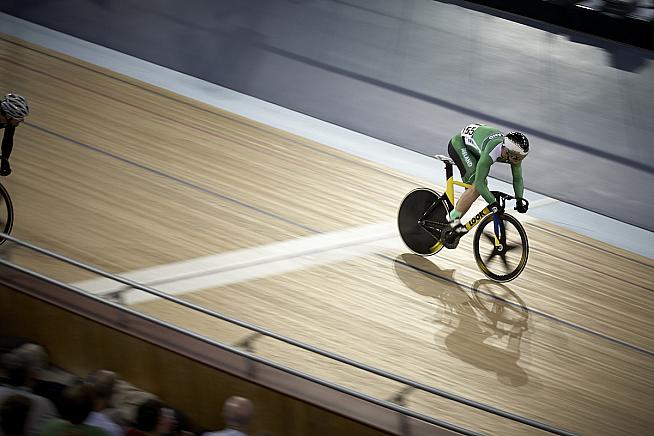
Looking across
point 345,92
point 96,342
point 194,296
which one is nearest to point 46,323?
point 96,342

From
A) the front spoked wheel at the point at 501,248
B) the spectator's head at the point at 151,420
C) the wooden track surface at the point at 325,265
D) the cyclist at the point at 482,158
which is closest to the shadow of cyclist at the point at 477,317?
the wooden track surface at the point at 325,265

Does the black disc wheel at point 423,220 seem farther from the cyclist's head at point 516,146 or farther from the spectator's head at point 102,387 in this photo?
the spectator's head at point 102,387

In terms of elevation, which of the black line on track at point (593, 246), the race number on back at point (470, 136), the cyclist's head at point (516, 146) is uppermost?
the black line on track at point (593, 246)

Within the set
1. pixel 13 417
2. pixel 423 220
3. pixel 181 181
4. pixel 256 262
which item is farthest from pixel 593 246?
pixel 13 417

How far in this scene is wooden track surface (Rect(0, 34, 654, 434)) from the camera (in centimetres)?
521

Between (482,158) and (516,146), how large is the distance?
0.22 m

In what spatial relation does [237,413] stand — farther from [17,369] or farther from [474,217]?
[474,217]

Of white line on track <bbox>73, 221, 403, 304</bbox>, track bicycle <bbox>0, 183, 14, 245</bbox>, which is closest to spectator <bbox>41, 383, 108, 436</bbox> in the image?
white line on track <bbox>73, 221, 403, 304</bbox>

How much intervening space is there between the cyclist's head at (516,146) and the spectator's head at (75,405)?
9.68 ft

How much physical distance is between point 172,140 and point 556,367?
3.48 m

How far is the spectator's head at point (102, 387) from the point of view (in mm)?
3987

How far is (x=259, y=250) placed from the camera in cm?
613

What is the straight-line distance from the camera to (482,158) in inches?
223

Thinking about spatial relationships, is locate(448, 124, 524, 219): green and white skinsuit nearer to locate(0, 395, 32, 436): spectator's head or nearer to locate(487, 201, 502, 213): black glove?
locate(487, 201, 502, 213): black glove
